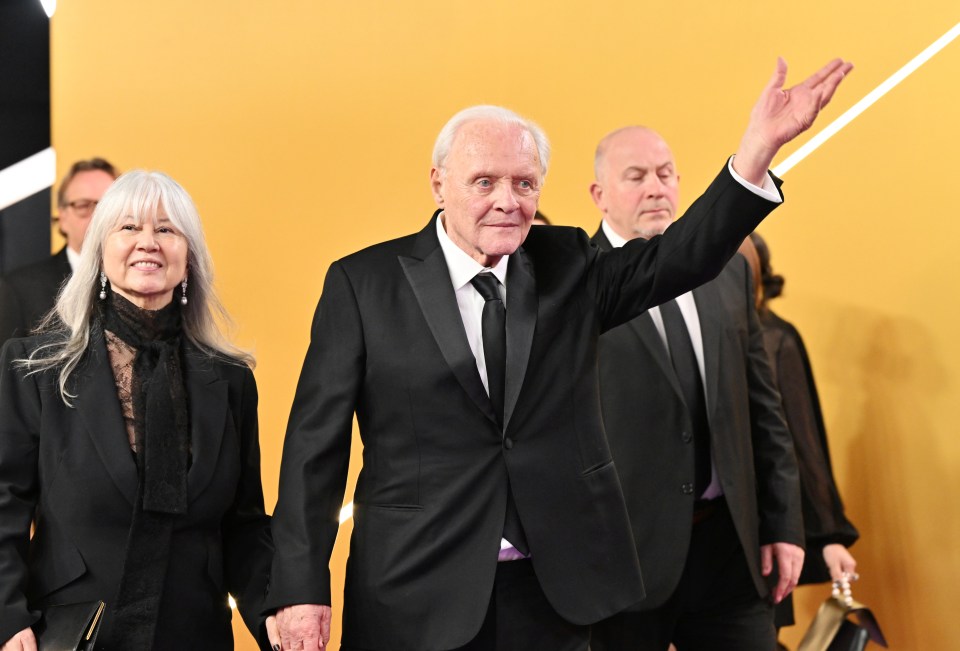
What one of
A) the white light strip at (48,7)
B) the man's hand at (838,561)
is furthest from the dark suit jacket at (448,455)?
the white light strip at (48,7)

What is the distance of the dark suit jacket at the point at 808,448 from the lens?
4.25 meters

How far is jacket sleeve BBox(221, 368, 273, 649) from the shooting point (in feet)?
8.95

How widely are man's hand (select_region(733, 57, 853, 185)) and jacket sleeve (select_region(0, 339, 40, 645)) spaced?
1.58 metres

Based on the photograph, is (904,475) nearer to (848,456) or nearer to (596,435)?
(848,456)

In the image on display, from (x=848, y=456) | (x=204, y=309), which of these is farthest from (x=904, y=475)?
(x=204, y=309)

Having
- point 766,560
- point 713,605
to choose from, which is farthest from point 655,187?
point 713,605

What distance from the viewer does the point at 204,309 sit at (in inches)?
116

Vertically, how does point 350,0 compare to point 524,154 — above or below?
above

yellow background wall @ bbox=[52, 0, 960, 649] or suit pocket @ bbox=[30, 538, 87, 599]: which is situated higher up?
yellow background wall @ bbox=[52, 0, 960, 649]

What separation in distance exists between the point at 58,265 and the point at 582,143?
2.15 metres

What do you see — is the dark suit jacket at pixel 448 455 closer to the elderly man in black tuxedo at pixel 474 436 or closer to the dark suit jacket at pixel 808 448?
the elderly man in black tuxedo at pixel 474 436

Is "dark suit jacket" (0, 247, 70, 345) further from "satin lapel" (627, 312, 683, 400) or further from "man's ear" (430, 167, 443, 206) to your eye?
"satin lapel" (627, 312, 683, 400)

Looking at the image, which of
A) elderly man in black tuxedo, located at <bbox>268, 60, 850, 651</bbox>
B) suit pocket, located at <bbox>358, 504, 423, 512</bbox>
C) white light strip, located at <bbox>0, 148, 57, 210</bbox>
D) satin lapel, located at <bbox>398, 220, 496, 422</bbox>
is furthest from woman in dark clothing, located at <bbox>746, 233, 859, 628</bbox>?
white light strip, located at <bbox>0, 148, 57, 210</bbox>

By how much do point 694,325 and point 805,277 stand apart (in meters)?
1.86
